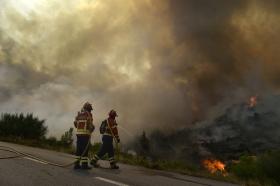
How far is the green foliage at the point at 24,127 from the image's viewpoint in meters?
29.0

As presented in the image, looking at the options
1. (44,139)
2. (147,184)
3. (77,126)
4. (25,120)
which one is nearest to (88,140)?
(77,126)

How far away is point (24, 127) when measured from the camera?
29250 mm

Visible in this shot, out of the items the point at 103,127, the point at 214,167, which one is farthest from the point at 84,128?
the point at 214,167

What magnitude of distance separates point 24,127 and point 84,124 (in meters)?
18.9

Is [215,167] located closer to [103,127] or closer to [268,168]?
[268,168]

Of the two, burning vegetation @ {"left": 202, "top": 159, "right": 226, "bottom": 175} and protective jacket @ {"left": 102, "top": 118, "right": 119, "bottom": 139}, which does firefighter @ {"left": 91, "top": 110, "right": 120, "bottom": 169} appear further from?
burning vegetation @ {"left": 202, "top": 159, "right": 226, "bottom": 175}

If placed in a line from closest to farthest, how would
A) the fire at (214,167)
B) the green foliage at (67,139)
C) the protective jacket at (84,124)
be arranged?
the protective jacket at (84,124), the fire at (214,167), the green foliage at (67,139)

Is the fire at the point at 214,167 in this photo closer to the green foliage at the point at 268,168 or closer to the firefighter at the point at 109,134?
the green foliage at the point at 268,168

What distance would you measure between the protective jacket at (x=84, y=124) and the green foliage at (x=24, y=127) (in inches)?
705

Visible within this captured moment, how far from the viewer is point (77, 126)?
39.9 feet

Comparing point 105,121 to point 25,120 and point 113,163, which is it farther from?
point 25,120

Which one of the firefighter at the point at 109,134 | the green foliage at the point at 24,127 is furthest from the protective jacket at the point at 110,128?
the green foliage at the point at 24,127

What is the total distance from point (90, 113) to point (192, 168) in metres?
6.83

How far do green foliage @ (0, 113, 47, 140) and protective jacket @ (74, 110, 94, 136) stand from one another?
17.9 meters
